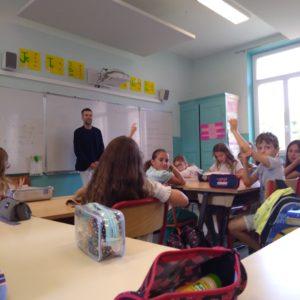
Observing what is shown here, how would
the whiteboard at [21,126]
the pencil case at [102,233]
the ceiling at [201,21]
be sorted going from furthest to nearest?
the whiteboard at [21,126]
the ceiling at [201,21]
the pencil case at [102,233]

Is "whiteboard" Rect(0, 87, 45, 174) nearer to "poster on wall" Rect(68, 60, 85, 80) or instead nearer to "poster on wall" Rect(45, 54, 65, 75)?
"poster on wall" Rect(45, 54, 65, 75)

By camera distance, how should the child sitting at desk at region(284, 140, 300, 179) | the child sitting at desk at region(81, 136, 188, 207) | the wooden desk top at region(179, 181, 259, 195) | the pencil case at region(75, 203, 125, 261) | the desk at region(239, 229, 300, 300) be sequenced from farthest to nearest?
the child sitting at desk at region(284, 140, 300, 179), the wooden desk top at region(179, 181, 259, 195), the child sitting at desk at region(81, 136, 188, 207), the pencil case at region(75, 203, 125, 261), the desk at region(239, 229, 300, 300)

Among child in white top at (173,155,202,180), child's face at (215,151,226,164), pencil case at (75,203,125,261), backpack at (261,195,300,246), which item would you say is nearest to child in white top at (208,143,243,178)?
child's face at (215,151,226,164)

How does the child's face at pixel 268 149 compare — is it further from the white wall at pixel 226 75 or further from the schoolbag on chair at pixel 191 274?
the white wall at pixel 226 75

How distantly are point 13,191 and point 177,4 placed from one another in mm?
3242

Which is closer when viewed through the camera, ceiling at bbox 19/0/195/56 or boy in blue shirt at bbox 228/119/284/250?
boy in blue shirt at bbox 228/119/284/250

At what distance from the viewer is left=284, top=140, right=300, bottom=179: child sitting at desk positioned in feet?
10.1

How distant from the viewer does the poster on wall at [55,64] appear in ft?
13.8

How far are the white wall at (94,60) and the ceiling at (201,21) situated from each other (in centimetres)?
23

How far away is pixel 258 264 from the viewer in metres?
0.83

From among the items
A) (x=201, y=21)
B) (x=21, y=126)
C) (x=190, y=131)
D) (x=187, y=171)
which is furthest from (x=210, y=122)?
(x=21, y=126)

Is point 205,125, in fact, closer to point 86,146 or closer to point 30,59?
point 86,146

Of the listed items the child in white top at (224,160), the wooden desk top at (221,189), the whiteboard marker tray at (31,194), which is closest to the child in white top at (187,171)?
the child in white top at (224,160)

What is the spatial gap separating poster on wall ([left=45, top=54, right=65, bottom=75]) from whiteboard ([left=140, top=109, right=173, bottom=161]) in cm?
154
